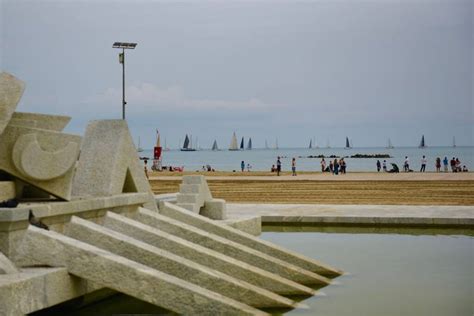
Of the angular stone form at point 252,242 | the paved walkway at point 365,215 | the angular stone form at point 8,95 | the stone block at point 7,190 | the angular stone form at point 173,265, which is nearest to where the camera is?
the angular stone form at point 173,265

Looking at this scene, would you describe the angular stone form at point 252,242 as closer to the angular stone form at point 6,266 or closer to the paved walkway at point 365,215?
the paved walkway at point 365,215

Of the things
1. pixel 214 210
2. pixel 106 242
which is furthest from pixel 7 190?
pixel 214 210

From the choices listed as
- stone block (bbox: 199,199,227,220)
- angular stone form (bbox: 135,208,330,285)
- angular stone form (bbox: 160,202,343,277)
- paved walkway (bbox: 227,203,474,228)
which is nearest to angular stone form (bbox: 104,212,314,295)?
angular stone form (bbox: 135,208,330,285)

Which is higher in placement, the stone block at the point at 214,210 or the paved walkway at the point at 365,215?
the stone block at the point at 214,210

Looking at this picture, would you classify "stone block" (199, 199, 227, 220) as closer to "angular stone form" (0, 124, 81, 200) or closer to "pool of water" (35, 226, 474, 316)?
"pool of water" (35, 226, 474, 316)

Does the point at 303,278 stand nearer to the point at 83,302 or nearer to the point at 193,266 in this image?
the point at 193,266

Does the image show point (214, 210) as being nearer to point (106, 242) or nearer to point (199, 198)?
point (199, 198)

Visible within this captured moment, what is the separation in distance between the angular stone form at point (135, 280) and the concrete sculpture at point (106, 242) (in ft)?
0.04

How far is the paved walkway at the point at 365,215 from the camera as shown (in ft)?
57.2

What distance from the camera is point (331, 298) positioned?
1038cm

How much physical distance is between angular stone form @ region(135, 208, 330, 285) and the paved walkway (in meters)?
6.39

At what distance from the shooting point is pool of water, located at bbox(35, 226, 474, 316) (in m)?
9.68

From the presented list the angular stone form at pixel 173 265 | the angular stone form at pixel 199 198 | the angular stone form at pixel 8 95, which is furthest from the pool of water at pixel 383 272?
the angular stone form at pixel 8 95

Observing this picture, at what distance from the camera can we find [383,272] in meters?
12.2
